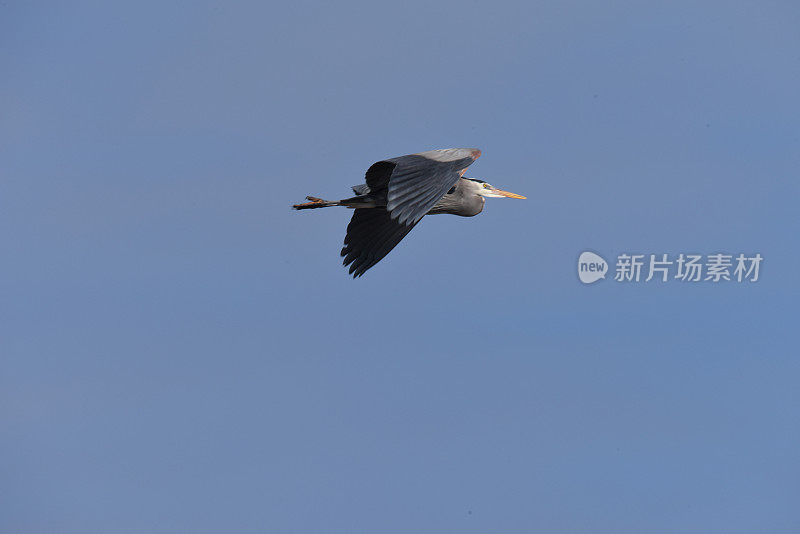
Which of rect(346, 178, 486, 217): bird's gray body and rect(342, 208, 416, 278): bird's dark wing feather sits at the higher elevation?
rect(346, 178, 486, 217): bird's gray body

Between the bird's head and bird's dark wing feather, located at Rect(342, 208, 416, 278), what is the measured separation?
2045mm

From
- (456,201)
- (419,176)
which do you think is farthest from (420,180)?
(456,201)

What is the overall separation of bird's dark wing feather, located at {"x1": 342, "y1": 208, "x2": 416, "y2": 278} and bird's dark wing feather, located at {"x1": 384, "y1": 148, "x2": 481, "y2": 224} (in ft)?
4.47

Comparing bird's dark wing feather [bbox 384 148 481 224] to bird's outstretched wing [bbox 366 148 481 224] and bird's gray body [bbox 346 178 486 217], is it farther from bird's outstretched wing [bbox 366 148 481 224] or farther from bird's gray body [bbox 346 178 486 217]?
bird's gray body [bbox 346 178 486 217]

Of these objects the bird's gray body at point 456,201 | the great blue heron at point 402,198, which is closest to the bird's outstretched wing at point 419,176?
the great blue heron at point 402,198

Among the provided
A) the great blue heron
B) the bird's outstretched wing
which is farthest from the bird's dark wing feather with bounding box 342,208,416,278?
the bird's outstretched wing

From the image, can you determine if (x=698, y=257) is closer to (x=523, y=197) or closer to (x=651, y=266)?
(x=651, y=266)

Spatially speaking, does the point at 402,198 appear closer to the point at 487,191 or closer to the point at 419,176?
the point at 419,176

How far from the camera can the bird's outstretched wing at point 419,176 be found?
1703cm

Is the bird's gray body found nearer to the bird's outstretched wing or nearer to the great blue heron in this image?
the great blue heron

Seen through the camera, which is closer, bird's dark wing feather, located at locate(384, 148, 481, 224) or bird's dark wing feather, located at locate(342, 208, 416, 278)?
bird's dark wing feather, located at locate(384, 148, 481, 224)

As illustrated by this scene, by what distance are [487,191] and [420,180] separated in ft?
14.1

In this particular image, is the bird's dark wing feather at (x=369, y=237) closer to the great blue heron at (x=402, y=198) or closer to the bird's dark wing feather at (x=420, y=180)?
the great blue heron at (x=402, y=198)

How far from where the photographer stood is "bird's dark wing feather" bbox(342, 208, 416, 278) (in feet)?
63.4
